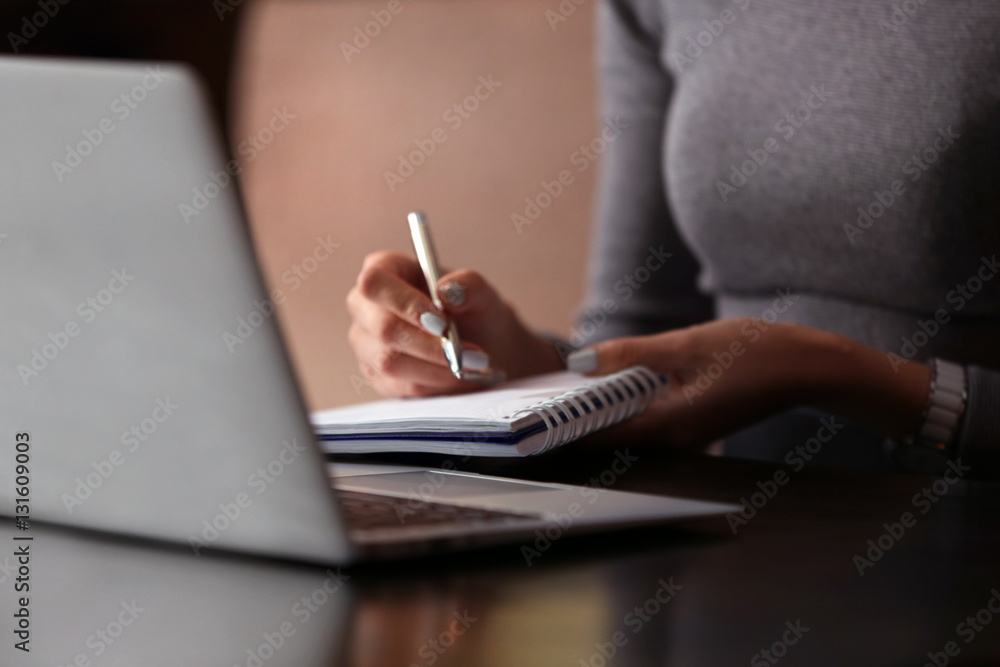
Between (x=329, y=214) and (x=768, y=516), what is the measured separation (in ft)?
6.49

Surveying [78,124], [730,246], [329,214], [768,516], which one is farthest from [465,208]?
[78,124]

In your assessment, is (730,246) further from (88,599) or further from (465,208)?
(465,208)

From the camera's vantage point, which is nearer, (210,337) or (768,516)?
(210,337)

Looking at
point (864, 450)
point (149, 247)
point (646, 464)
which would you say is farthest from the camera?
point (864, 450)

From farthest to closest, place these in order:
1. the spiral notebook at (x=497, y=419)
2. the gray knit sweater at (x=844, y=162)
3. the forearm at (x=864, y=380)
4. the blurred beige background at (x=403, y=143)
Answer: the blurred beige background at (x=403, y=143), the gray knit sweater at (x=844, y=162), the forearm at (x=864, y=380), the spiral notebook at (x=497, y=419)

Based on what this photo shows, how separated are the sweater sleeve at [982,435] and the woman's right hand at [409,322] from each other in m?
0.37

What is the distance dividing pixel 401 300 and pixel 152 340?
1.30 ft

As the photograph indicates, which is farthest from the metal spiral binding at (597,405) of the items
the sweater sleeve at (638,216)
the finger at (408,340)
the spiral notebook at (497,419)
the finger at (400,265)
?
the sweater sleeve at (638,216)

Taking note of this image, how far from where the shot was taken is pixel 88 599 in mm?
301

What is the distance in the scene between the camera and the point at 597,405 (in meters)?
0.57

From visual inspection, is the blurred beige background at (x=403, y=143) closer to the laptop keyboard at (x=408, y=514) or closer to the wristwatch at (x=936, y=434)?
the wristwatch at (x=936, y=434)

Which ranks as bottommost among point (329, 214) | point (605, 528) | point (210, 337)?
point (329, 214)

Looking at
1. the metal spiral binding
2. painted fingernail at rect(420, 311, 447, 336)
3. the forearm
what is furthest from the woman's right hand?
the forearm

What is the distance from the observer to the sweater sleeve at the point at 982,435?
709 millimetres
